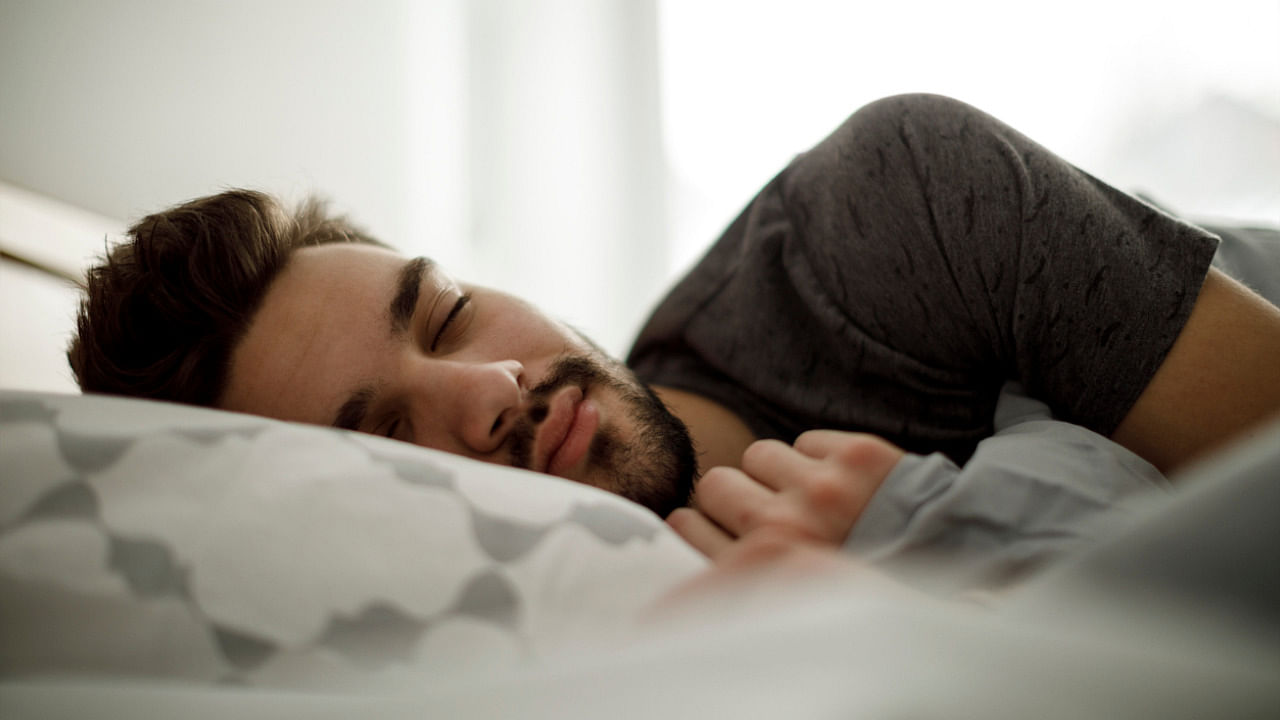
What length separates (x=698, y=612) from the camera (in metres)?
0.35

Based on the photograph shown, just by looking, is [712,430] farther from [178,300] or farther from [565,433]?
[178,300]

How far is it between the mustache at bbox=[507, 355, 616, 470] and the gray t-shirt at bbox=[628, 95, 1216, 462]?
8.7 inches

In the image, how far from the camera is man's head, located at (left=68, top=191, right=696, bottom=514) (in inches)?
27.7

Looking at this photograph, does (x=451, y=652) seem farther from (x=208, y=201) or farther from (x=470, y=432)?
(x=208, y=201)

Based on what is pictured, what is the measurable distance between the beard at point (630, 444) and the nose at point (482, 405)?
0.02 metres

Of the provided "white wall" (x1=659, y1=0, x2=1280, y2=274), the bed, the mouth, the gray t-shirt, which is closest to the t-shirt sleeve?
the gray t-shirt

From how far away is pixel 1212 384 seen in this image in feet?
2.00

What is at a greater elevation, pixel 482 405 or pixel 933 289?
pixel 933 289

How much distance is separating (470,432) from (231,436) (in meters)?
0.25

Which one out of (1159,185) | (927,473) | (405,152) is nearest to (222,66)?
(405,152)

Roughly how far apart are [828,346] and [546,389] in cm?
35

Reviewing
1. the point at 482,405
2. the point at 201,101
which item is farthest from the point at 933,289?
the point at 201,101

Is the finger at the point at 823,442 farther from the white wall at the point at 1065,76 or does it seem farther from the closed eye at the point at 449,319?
the white wall at the point at 1065,76

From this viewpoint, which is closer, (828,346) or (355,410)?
(355,410)
